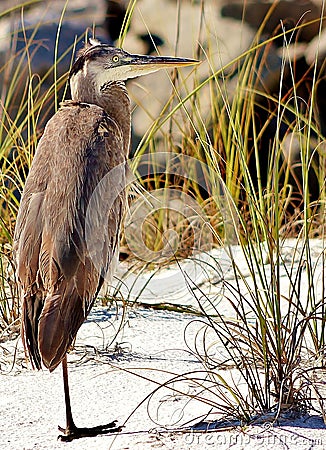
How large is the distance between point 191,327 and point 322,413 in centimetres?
99

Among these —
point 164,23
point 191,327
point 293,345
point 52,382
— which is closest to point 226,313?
point 191,327

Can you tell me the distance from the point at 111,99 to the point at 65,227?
2.35 feet

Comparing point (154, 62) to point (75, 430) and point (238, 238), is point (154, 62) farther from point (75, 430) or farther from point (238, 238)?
point (75, 430)

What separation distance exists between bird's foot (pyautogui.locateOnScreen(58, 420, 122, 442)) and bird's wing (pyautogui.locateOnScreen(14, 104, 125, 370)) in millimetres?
180

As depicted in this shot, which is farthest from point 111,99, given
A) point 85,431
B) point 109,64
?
point 85,431

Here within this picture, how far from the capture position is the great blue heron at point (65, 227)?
217 cm

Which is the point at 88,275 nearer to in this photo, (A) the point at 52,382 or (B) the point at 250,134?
(A) the point at 52,382

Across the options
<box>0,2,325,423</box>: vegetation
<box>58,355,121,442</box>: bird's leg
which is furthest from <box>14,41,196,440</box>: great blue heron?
<box>0,2,325,423</box>: vegetation

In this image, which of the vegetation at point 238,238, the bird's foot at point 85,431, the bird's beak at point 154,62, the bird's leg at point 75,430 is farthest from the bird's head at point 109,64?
the bird's foot at point 85,431

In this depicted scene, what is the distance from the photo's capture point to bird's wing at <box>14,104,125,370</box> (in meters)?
2.19

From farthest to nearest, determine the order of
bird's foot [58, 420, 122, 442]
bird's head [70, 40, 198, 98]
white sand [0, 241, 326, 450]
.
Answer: bird's head [70, 40, 198, 98] < bird's foot [58, 420, 122, 442] < white sand [0, 241, 326, 450]

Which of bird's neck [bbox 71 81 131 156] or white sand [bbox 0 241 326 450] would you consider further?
bird's neck [bbox 71 81 131 156]

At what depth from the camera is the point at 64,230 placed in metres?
2.26

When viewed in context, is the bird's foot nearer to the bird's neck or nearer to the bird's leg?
the bird's leg
